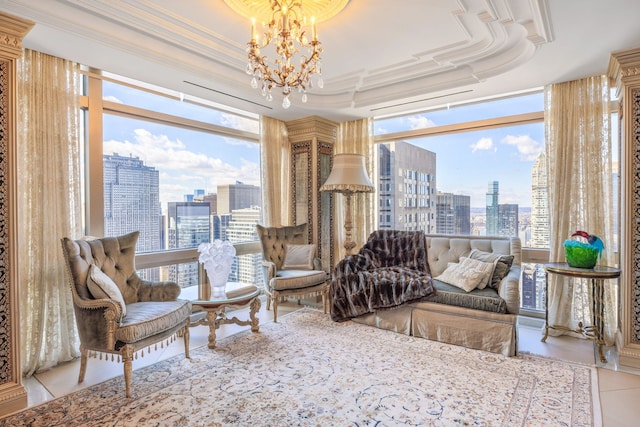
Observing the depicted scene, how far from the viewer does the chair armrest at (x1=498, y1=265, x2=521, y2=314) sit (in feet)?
9.92

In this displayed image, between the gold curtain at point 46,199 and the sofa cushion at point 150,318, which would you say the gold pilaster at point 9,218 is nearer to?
the gold curtain at point 46,199

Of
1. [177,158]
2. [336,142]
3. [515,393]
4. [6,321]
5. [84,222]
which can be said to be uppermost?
[336,142]

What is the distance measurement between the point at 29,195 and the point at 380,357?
3086 mm

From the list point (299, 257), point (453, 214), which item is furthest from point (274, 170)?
point (453, 214)

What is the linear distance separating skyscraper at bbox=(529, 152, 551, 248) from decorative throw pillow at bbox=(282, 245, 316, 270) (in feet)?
8.28

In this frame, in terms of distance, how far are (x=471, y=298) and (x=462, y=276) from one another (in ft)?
0.99

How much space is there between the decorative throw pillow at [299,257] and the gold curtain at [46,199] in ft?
7.29

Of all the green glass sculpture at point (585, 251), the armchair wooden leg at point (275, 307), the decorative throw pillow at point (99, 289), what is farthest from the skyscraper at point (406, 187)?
the decorative throw pillow at point (99, 289)

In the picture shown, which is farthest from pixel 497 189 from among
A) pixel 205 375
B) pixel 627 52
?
pixel 205 375

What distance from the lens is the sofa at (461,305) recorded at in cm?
304

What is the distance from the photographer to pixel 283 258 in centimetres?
450

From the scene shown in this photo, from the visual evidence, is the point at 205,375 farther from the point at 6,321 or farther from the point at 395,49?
the point at 395,49

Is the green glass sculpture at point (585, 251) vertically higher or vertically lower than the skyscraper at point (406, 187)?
lower

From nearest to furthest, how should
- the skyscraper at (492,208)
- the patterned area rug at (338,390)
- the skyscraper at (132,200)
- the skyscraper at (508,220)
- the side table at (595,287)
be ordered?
the patterned area rug at (338,390)
the side table at (595,287)
the skyscraper at (132,200)
the skyscraper at (508,220)
the skyscraper at (492,208)
